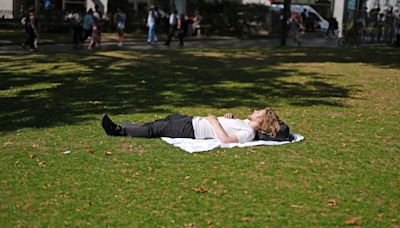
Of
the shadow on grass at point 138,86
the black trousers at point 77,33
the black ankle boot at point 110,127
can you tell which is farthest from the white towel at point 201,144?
the black trousers at point 77,33

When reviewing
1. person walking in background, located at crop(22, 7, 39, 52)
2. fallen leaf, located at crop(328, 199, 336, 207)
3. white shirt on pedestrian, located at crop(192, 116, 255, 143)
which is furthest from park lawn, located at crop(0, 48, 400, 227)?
person walking in background, located at crop(22, 7, 39, 52)

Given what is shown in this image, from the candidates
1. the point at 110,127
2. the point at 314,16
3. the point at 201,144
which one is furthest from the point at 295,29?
the point at 201,144

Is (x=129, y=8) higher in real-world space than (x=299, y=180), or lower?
higher

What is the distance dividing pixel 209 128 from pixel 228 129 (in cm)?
24

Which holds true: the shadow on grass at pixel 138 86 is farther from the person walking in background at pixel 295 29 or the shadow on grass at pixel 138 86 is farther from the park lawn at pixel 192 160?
the person walking in background at pixel 295 29

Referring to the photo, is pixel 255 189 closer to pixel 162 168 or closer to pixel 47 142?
pixel 162 168

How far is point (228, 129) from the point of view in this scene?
7.76 metres

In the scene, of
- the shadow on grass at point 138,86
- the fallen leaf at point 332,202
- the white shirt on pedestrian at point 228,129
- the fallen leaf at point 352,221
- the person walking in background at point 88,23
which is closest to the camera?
the fallen leaf at point 352,221

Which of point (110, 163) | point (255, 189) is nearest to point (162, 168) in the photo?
point (110, 163)

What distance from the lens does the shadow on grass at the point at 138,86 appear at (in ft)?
34.3

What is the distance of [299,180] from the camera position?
20.6 feet

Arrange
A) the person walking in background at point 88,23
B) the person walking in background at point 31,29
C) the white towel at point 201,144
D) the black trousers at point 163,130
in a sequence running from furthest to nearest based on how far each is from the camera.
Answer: the person walking in background at point 88,23 < the person walking in background at point 31,29 < the black trousers at point 163,130 < the white towel at point 201,144

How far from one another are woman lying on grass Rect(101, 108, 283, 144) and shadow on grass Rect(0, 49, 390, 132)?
1602mm

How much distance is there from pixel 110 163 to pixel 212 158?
1164 millimetres
